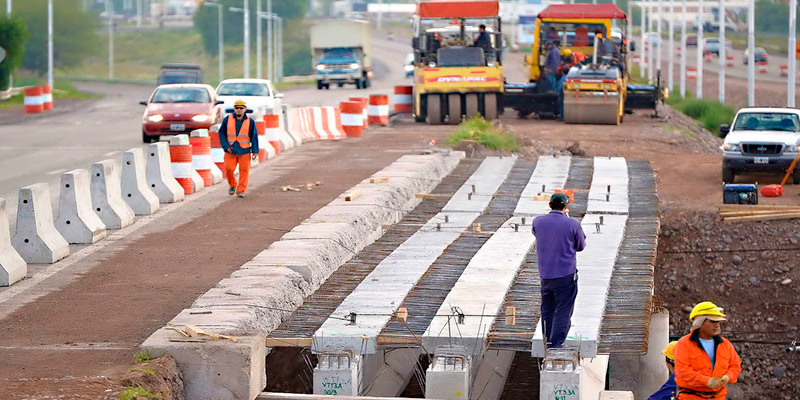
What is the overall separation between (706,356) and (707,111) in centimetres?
4299

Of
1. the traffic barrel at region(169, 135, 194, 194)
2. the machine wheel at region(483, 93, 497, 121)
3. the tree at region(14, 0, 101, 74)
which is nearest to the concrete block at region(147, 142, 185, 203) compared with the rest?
the traffic barrel at region(169, 135, 194, 194)

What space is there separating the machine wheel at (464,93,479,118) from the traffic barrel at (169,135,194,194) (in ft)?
62.8

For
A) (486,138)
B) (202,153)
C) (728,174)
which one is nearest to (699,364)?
(202,153)

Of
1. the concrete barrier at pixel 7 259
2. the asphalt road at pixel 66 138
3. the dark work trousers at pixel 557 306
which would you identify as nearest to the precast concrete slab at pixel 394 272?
the dark work trousers at pixel 557 306

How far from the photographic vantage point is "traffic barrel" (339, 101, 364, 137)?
3170 cm

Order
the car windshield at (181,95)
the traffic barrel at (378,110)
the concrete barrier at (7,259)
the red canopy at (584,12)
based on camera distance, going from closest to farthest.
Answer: the concrete barrier at (7,259) → the car windshield at (181,95) → the traffic barrel at (378,110) → the red canopy at (584,12)

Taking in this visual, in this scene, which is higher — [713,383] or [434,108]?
[434,108]

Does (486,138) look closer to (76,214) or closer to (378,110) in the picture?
(378,110)

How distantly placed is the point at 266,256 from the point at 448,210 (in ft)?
16.8

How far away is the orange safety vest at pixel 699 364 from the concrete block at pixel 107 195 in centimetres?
881

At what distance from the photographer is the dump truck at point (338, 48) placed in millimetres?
70250

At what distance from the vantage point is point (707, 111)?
50.3 meters

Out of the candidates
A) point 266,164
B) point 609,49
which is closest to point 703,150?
point 609,49

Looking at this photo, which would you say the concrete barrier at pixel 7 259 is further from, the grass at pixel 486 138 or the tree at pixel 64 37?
the tree at pixel 64 37
